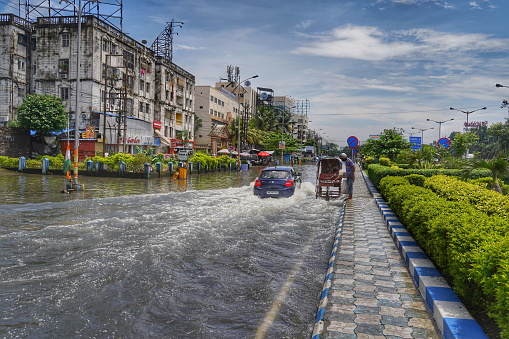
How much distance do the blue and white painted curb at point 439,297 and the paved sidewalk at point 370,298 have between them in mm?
114

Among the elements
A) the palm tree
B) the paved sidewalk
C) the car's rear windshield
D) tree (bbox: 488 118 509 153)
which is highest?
tree (bbox: 488 118 509 153)

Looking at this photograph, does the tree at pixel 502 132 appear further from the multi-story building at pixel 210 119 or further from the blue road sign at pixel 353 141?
the blue road sign at pixel 353 141

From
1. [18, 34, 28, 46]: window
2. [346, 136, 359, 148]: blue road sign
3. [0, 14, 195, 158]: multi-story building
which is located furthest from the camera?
[18, 34, 28, 46]: window

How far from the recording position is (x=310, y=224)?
11.7 m

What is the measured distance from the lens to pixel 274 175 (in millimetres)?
16469

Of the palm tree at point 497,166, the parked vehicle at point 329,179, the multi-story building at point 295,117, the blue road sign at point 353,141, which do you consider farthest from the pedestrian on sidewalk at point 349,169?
the multi-story building at point 295,117

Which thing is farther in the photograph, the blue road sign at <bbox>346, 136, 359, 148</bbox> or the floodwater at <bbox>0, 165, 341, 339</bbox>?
the blue road sign at <bbox>346, 136, 359, 148</bbox>

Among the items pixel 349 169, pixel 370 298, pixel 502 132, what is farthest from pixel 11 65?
pixel 502 132

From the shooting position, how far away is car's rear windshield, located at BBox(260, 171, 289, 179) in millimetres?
16328

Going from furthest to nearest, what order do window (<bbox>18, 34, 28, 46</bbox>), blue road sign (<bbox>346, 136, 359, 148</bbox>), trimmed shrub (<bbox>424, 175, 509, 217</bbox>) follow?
window (<bbox>18, 34, 28, 46</bbox>)
blue road sign (<bbox>346, 136, 359, 148</bbox>)
trimmed shrub (<bbox>424, 175, 509, 217</bbox>)

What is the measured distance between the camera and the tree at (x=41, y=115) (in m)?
38.3

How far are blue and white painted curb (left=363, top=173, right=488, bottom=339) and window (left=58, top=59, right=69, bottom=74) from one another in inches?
1746

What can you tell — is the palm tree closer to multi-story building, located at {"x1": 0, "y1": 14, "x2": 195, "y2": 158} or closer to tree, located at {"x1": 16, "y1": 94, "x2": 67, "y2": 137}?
multi-story building, located at {"x1": 0, "y1": 14, "x2": 195, "y2": 158}

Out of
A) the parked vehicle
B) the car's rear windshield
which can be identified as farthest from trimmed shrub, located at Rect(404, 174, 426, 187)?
the car's rear windshield
